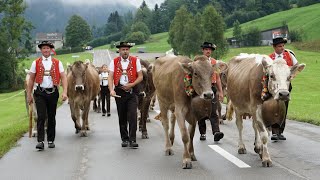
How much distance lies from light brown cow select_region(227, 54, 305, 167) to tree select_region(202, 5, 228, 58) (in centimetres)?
5838

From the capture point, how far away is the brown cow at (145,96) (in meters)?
13.7

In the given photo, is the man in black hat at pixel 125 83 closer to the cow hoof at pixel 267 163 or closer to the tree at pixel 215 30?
the cow hoof at pixel 267 163

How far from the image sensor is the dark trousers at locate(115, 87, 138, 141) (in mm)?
12078

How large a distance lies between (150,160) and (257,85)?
2.56 meters

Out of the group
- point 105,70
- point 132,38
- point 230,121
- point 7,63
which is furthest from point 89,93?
point 132,38

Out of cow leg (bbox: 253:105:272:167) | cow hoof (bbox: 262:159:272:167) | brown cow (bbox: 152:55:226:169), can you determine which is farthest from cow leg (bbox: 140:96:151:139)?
cow hoof (bbox: 262:159:272:167)

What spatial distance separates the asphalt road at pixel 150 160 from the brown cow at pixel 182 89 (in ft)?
1.39

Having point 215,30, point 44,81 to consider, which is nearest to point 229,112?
point 44,81

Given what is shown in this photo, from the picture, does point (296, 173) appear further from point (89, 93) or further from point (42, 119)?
point (89, 93)

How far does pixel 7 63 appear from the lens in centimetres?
7462

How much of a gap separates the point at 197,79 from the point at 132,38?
170109mm

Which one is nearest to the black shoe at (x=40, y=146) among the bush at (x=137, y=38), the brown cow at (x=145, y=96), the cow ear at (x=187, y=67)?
the brown cow at (x=145, y=96)

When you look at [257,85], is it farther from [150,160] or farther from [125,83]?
[125,83]

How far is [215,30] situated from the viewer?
70750 mm
